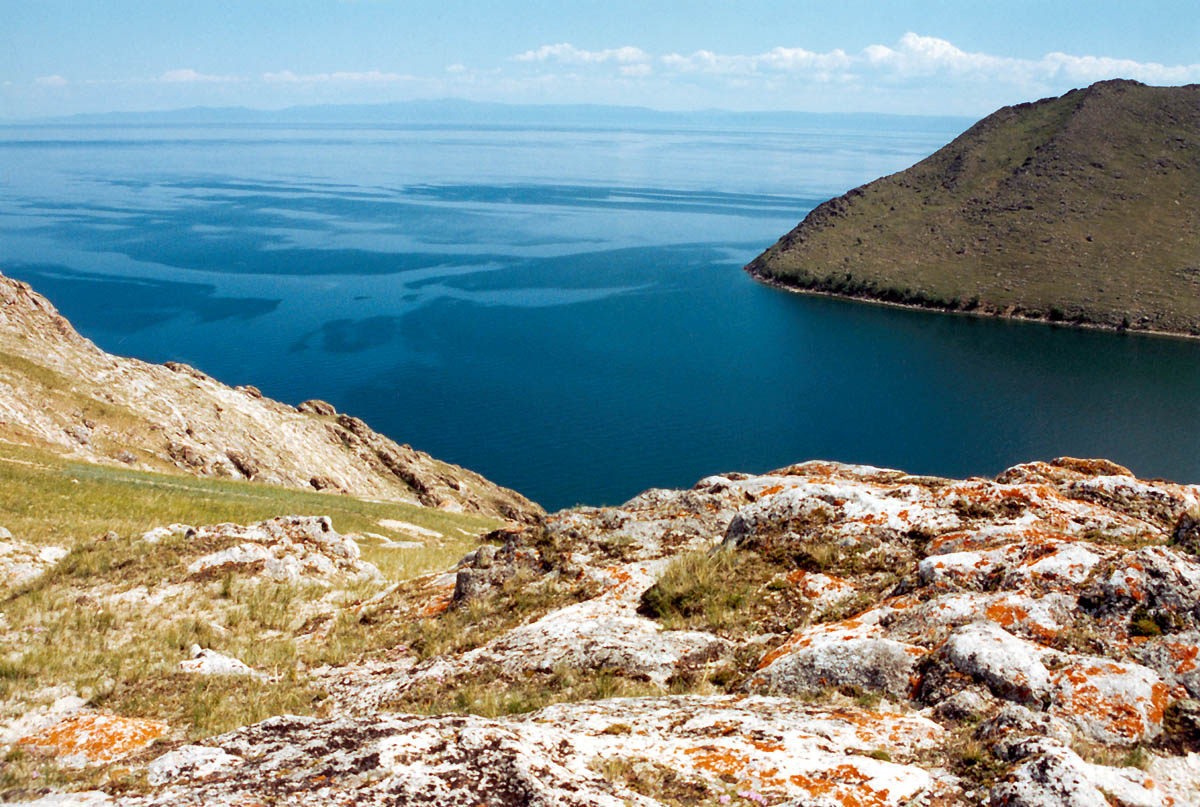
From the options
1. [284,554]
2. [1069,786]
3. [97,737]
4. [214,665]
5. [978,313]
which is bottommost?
[978,313]

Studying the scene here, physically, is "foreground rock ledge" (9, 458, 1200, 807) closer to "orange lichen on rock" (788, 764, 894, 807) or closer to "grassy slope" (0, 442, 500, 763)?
"orange lichen on rock" (788, 764, 894, 807)

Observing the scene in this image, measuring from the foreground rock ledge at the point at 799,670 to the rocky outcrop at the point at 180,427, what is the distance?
32.7 m

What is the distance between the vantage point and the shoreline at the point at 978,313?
142250mm

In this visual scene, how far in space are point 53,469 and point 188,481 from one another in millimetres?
5807

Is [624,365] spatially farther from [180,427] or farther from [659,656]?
[659,656]

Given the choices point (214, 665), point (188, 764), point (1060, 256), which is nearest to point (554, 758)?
point (188, 764)

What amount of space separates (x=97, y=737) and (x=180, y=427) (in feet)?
129

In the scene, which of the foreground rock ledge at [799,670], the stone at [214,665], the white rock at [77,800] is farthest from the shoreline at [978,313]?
the white rock at [77,800]

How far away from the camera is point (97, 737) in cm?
727

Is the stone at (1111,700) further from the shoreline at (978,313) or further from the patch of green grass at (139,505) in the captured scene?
the shoreline at (978,313)

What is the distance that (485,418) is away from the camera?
316 ft

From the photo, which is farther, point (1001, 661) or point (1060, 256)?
point (1060, 256)

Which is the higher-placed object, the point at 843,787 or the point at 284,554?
the point at 843,787

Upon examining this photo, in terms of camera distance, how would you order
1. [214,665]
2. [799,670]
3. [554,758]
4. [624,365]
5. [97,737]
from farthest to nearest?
[624,365] < [214,665] < [799,670] < [97,737] < [554,758]
